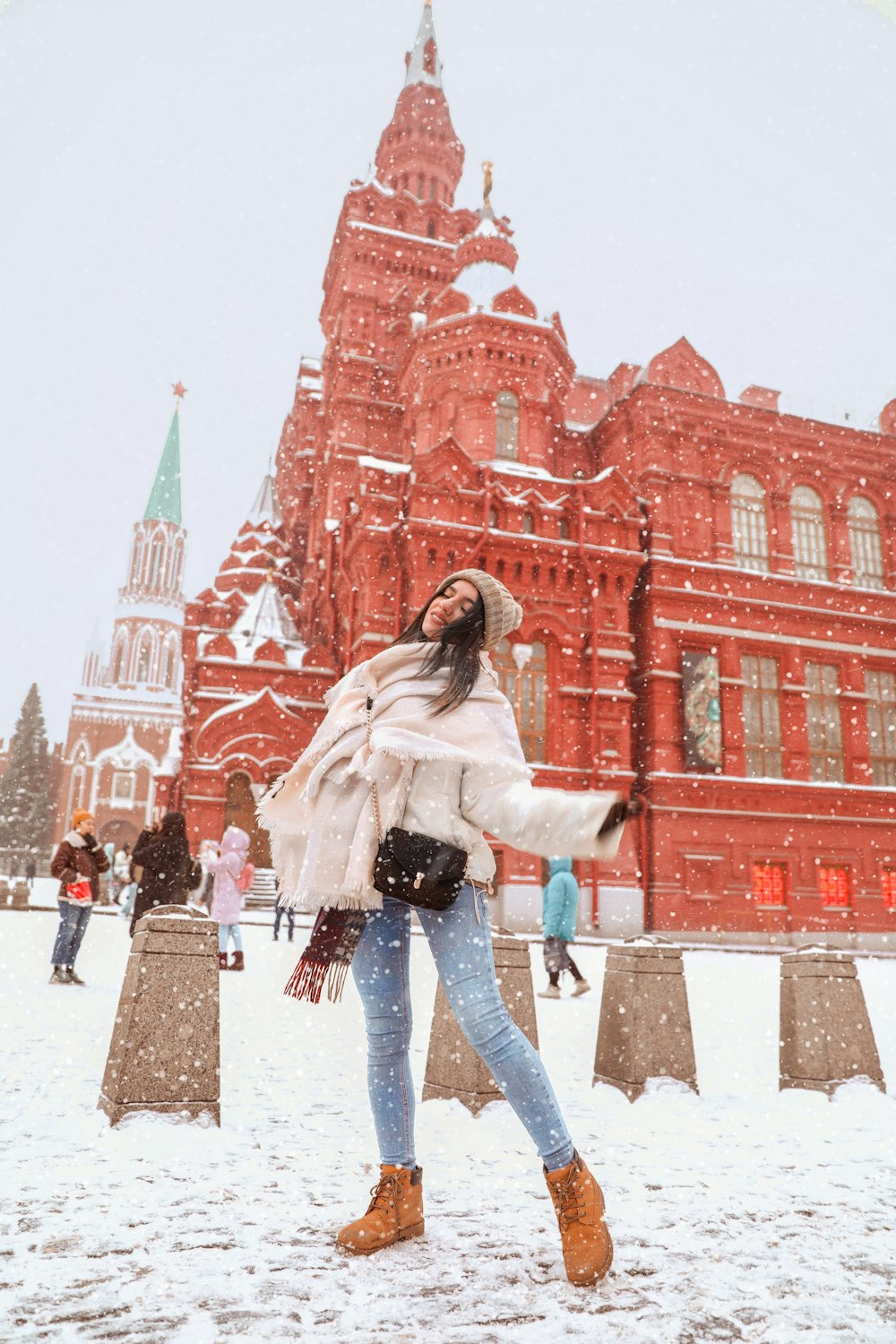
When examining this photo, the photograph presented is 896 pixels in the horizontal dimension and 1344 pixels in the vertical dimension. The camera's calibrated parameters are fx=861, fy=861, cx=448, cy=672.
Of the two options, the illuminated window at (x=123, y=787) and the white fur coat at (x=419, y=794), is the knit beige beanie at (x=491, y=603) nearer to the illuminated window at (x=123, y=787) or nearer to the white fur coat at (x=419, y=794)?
the white fur coat at (x=419, y=794)

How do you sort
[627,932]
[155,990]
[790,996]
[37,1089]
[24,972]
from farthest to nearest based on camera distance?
1. [627,932]
2. [24,972]
3. [790,996]
4. [37,1089]
5. [155,990]

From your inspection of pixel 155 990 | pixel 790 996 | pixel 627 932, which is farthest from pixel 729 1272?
pixel 627 932

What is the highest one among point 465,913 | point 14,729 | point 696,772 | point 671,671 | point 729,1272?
point 14,729

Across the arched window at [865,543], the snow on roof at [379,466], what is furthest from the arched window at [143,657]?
the arched window at [865,543]

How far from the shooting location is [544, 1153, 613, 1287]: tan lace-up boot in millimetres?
2326

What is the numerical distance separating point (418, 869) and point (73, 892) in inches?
293

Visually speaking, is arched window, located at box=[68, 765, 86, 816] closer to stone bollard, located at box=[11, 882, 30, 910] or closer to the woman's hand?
stone bollard, located at box=[11, 882, 30, 910]

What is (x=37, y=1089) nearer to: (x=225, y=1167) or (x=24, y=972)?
(x=225, y=1167)

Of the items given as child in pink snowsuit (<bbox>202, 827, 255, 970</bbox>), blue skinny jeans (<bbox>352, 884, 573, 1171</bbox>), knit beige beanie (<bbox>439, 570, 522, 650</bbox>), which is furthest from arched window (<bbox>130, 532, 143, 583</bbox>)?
blue skinny jeans (<bbox>352, 884, 573, 1171</bbox>)

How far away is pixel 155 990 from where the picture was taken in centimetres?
380

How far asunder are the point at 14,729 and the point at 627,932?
55.8 metres

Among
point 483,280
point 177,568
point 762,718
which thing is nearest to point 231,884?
point 762,718

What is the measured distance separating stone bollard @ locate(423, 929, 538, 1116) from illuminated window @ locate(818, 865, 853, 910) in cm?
2044

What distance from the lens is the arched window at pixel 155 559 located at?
277 ft
